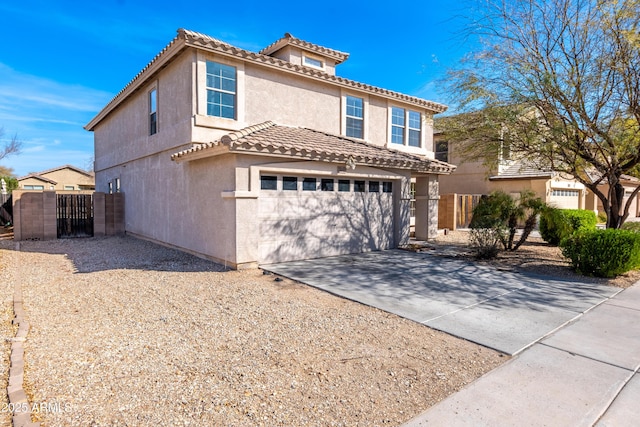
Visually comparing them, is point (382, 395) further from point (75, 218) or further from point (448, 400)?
point (75, 218)

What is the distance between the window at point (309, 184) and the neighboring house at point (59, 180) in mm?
34256

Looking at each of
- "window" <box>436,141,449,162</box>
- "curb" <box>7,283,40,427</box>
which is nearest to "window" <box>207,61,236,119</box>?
"curb" <box>7,283,40,427</box>

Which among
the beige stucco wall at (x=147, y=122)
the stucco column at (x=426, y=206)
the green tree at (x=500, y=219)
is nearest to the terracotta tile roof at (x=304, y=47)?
the beige stucco wall at (x=147, y=122)

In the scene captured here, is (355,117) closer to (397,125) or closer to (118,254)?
(397,125)

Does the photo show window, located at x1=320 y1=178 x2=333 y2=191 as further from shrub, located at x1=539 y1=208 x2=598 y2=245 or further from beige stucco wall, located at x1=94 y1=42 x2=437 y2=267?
shrub, located at x1=539 y1=208 x2=598 y2=245

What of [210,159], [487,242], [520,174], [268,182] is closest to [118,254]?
[210,159]

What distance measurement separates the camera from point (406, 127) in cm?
1653

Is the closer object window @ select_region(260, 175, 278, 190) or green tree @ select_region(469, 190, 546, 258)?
window @ select_region(260, 175, 278, 190)

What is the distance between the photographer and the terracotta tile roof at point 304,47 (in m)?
14.6

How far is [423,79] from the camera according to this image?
1188 centimetres

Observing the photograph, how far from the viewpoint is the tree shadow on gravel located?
9.45m

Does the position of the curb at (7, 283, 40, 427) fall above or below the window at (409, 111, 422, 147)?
below

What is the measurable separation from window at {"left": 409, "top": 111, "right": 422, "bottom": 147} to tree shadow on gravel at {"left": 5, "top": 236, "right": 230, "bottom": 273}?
1125 centimetres

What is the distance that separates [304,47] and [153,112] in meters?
6.49
